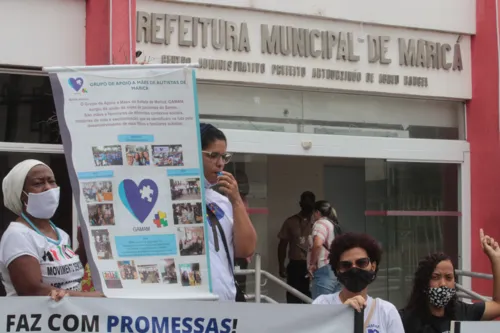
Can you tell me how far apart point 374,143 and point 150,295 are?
20.6 feet

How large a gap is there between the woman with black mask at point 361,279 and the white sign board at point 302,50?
4.73 m

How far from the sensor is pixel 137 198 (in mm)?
3686

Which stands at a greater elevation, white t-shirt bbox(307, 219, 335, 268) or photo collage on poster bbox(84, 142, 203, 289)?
photo collage on poster bbox(84, 142, 203, 289)

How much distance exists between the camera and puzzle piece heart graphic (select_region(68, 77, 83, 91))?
3654mm

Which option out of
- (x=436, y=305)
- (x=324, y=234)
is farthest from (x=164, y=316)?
(x=324, y=234)

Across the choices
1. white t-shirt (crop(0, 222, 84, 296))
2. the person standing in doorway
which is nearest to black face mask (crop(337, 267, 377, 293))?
white t-shirt (crop(0, 222, 84, 296))

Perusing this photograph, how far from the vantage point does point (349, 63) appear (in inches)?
370

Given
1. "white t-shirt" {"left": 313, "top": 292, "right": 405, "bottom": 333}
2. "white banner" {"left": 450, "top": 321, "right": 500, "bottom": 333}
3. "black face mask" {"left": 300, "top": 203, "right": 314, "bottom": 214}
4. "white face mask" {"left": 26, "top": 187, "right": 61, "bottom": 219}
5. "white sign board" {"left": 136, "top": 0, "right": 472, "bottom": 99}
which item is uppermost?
"white sign board" {"left": 136, "top": 0, "right": 472, "bottom": 99}

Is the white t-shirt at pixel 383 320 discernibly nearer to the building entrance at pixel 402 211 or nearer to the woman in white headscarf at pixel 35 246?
the woman in white headscarf at pixel 35 246

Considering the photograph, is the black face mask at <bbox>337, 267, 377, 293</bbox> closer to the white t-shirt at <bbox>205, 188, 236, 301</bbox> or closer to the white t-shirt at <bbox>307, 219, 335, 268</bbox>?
the white t-shirt at <bbox>205, 188, 236, 301</bbox>

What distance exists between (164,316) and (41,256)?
68 cm

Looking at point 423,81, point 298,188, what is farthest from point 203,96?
point 298,188

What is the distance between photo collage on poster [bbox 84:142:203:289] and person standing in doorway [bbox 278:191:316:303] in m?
6.95

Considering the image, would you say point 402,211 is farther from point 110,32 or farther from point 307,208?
point 110,32
